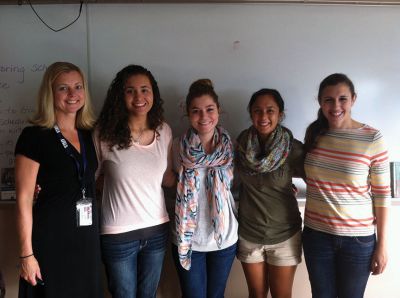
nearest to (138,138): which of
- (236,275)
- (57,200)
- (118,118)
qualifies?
(118,118)

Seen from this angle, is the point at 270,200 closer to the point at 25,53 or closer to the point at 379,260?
the point at 379,260

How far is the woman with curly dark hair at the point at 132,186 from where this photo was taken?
54.6 inches

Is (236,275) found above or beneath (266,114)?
Answer: beneath

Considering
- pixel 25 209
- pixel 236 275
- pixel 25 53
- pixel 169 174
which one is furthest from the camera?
pixel 236 275

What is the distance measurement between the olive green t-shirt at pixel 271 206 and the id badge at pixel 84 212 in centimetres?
79

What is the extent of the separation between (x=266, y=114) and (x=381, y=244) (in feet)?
2.76

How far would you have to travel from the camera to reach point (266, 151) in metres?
1.50

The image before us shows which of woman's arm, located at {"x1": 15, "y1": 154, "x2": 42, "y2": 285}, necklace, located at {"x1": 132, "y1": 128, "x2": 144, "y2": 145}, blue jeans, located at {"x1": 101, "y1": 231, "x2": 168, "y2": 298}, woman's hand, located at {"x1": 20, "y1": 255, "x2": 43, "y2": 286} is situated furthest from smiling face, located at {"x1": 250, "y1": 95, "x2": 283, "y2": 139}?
woman's hand, located at {"x1": 20, "y1": 255, "x2": 43, "y2": 286}

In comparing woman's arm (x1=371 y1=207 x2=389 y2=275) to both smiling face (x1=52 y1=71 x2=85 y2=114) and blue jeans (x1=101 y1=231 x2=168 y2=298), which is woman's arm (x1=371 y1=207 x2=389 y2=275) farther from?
smiling face (x1=52 y1=71 x2=85 y2=114)

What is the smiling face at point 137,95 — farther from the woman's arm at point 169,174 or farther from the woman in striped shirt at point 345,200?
the woman in striped shirt at point 345,200

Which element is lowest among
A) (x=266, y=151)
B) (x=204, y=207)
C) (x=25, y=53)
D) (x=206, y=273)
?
(x=206, y=273)

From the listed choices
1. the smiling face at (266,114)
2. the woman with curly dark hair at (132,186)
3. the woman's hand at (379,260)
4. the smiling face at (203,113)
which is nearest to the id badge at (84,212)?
the woman with curly dark hair at (132,186)

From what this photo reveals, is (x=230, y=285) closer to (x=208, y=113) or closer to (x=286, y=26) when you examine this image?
(x=208, y=113)

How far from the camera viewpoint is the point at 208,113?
1473 millimetres
